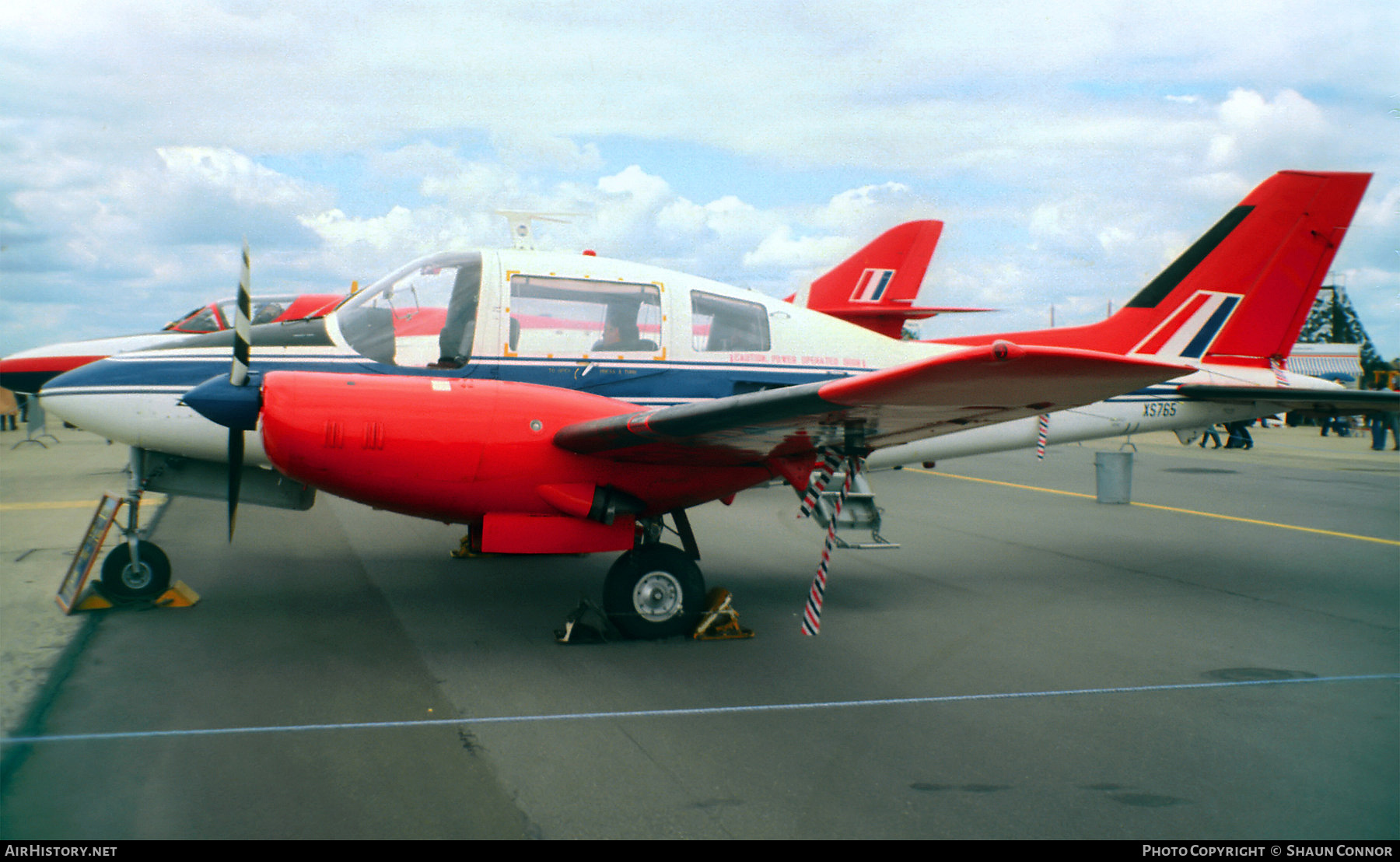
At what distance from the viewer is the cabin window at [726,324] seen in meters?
7.01

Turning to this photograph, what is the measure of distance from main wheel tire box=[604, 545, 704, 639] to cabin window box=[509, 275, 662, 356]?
1.73 m

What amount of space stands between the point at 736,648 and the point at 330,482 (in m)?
2.62

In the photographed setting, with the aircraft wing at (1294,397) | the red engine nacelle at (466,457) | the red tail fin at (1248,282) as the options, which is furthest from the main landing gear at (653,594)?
the aircraft wing at (1294,397)

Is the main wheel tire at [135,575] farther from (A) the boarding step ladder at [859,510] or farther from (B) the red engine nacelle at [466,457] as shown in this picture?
(A) the boarding step ladder at [859,510]

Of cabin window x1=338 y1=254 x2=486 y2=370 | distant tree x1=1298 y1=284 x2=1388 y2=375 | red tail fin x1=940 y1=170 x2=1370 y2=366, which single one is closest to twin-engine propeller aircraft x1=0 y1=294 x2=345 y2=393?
cabin window x1=338 y1=254 x2=486 y2=370

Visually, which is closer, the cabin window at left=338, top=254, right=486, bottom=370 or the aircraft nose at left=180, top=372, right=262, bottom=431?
the aircraft nose at left=180, top=372, right=262, bottom=431

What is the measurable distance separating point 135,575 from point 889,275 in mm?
14337

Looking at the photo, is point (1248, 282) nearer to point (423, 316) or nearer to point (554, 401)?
point (554, 401)

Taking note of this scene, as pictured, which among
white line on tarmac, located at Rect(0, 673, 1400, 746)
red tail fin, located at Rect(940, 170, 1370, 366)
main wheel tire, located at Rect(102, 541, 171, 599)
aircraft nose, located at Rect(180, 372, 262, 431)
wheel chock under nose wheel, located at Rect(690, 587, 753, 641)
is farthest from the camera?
red tail fin, located at Rect(940, 170, 1370, 366)

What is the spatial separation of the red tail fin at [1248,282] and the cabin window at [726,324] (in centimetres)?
349

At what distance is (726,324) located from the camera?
7.11 metres

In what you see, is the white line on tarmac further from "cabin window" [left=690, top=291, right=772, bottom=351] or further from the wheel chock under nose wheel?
"cabin window" [left=690, top=291, right=772, bottom=351]

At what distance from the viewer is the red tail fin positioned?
29.1 ft

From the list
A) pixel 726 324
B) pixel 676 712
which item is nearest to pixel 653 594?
pixel 676 712
